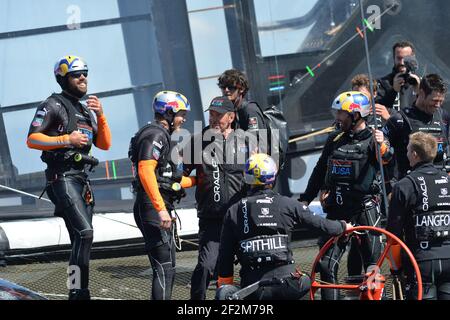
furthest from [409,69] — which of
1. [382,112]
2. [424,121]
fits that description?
[424,121]

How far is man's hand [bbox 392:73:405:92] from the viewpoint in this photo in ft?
30.6

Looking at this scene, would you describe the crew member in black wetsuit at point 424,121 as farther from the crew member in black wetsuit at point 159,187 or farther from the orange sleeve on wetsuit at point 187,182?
the crew member in black wetsuit at point 159,187

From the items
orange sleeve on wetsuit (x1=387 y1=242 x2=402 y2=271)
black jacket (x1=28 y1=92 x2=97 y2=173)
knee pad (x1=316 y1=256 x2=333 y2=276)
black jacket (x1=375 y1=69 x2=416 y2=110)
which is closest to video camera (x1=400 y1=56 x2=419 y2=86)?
black jacket (x1=375 y1=69 x2=416 y2=110)

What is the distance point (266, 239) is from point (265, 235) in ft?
0.10

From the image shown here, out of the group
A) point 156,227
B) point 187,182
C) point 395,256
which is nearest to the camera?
point 395,256

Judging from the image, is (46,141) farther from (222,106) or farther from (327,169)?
(327,169)

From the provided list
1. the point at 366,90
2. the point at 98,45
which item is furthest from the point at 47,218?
the point at 366,90

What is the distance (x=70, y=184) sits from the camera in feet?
25.9

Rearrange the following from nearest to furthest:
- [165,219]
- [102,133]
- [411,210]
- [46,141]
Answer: [411,210]
[165,219]
[46,141]
[102,133]

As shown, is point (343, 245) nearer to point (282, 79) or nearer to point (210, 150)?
point (210, 150)

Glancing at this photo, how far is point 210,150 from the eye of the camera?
8008mm

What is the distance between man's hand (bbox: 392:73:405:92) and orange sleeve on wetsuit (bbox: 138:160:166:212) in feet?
9.01

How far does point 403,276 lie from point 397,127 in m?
1.69
